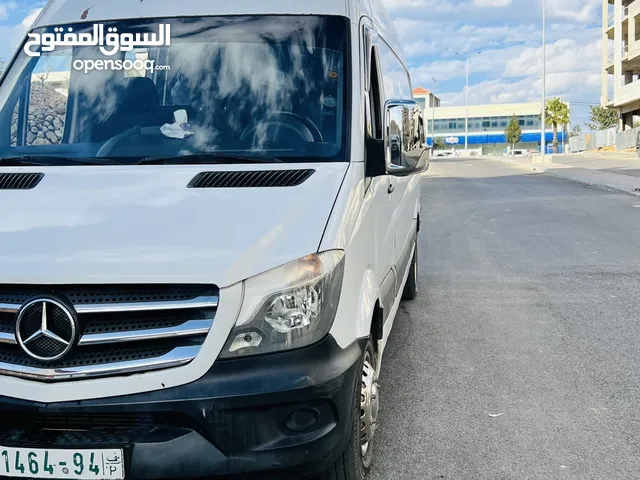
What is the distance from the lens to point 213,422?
251 centimetres

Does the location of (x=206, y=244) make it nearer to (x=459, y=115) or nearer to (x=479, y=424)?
(x=479, y=424)

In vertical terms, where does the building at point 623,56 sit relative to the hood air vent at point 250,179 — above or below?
above

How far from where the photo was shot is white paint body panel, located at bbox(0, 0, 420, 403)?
254cm

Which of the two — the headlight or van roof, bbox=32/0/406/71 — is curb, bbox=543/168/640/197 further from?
the headlight

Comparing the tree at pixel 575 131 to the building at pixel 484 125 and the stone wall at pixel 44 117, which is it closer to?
the building at pixel 484 125

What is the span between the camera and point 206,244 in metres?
2.67

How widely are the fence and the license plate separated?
43.5 m

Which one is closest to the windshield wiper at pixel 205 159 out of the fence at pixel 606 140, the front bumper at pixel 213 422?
the front bumper at pixel 213 422

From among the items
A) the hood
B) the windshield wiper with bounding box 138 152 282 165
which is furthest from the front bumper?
the windshield wiper with bounding box 138 152 282 165

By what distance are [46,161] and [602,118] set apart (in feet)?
294

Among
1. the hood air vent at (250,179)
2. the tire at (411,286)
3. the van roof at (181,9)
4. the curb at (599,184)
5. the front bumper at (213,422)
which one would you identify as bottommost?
the curb at (599,184)

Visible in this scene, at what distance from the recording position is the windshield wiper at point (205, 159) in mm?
3410

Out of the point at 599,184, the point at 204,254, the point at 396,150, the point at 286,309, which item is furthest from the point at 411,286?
the point at 599,184

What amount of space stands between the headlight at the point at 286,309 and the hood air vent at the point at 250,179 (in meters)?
0.54
